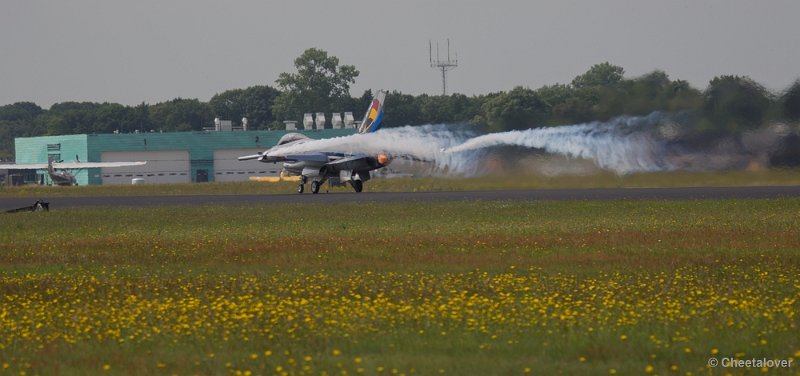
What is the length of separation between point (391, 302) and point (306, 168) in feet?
155

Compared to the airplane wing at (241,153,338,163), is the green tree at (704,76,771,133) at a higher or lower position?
higher

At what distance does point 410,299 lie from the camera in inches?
651

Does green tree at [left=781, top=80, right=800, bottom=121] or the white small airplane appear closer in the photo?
green tree at [left=781, top=80, right=800, bottom=121]

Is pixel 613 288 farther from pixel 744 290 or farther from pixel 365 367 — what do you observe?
pixel 365 367

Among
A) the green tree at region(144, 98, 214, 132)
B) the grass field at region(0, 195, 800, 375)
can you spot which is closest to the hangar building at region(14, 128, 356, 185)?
the green tree at region(144, 98, 214, 132)

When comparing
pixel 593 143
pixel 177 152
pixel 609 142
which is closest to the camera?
pixel 609 142

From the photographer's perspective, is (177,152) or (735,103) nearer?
(735,103)

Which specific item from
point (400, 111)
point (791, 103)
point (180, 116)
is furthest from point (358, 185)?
point (180, 116)

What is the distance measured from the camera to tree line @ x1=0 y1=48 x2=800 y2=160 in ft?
144

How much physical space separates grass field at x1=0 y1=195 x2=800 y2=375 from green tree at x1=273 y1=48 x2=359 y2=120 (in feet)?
477

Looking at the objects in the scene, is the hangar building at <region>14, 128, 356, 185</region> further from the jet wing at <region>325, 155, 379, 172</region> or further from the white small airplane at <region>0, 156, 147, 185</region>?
the jet wing at <region>325, 155, 379, 172</region>

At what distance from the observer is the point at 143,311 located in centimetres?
1576

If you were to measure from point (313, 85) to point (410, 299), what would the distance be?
166000 millimetres

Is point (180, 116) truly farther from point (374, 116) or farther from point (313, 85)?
point (374, 116)
